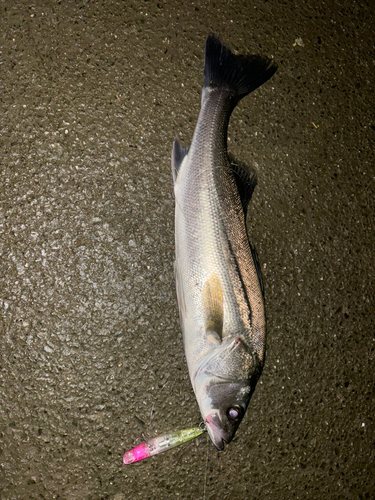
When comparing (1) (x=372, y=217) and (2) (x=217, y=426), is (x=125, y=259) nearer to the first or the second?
(2) (x=217, y=426)

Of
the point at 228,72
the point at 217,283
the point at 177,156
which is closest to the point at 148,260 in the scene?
the point at 217,283

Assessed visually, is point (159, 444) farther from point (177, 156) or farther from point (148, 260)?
point (177, 156)

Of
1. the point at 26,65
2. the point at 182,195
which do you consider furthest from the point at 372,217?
the point at 26,65

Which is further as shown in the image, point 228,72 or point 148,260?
point 148,260

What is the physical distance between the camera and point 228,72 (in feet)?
7.53

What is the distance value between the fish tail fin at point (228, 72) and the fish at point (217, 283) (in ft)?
0.48

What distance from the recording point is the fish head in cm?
202

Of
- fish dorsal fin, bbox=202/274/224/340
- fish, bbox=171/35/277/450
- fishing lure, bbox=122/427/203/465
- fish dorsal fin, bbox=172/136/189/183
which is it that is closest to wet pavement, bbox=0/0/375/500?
fishing lure, bbox=122/427/203/465

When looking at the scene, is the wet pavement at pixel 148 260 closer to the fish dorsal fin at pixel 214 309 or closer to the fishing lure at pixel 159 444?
the fishing lure at pixel 159 444

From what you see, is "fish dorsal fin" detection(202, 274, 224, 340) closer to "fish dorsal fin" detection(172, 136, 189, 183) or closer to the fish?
the fish

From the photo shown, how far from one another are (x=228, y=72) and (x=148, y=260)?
129 centimetres

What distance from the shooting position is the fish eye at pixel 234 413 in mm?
2029

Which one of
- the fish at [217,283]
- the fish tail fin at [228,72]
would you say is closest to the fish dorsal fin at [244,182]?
the fish at [217,283]

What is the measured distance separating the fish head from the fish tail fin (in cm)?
152
